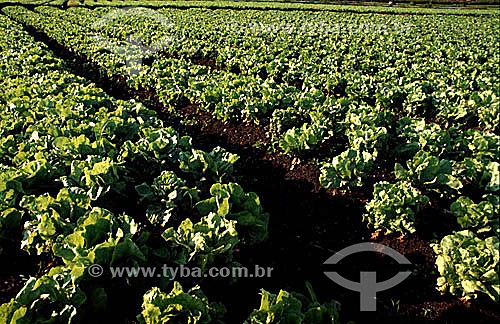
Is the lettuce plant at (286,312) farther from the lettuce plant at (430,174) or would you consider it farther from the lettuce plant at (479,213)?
the lettuce plant at (430,174)

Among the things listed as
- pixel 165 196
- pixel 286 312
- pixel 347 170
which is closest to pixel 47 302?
pixel 165 196

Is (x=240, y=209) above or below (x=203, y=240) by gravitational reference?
above

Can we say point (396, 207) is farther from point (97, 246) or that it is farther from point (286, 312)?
point (97, 246)

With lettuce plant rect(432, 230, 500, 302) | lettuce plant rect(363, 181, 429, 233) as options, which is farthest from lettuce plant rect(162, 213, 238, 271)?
lettuce plant rect(432, 230, 500, 302)

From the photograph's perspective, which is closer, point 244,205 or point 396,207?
point 244,205

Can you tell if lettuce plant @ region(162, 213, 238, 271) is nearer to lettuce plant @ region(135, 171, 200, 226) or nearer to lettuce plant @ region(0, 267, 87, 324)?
lettuce plant @ region(135, 171, 200, 226)

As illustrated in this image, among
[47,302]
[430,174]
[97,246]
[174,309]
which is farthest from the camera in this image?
[430,174]

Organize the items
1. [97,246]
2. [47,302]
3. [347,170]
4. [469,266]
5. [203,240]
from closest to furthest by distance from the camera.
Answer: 1. [47,302]
2. [97,246]
3. [203,240]
4. [469,266]
5. [347,170]

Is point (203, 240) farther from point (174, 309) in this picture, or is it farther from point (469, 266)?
point (469, 266)

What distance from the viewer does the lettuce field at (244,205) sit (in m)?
3.10

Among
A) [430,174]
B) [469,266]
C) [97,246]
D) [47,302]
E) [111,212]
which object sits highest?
[430,174]

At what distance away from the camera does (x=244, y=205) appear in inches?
158

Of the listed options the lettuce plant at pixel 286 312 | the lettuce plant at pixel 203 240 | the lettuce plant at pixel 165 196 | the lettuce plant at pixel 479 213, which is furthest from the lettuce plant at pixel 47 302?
the lettuce plant at pixel 479 213

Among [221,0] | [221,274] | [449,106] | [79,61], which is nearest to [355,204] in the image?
[221,274]
